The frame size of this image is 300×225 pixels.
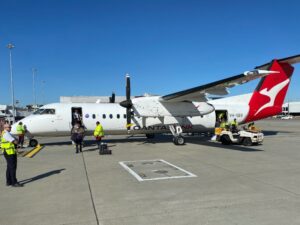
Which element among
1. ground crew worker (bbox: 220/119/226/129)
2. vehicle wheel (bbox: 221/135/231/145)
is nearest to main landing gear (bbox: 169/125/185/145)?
vehicle wheel (bbox: 221/135/231/145)

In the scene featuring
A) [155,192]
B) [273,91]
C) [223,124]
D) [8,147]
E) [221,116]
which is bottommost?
[155,192]

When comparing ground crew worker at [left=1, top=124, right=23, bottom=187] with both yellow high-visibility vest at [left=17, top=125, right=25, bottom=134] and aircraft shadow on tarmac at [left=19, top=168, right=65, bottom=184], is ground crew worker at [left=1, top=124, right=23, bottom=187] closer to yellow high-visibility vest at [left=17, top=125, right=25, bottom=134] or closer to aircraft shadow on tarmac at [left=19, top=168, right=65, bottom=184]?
aircraft shadow on tarmac at [left=19, top=168, right=65, bottom=184]

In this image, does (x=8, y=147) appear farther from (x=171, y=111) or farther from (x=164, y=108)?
(x=171, y=111)

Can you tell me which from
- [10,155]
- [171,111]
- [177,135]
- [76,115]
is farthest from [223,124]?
[10,155]

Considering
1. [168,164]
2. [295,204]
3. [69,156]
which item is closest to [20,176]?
[69,156]

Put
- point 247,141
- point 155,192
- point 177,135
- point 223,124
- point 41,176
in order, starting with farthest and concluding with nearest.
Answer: point 223,124
point 177,135
point 247,141
point 41,176
point 155,192

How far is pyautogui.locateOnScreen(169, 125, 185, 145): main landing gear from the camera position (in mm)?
17969

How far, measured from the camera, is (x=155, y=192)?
7227mm

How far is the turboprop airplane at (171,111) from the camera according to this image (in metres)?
17.6

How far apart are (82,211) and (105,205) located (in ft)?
1.85

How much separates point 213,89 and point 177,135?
12.6ft

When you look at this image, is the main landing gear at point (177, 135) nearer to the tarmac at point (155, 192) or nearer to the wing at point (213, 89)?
the wing at point (213, 89)

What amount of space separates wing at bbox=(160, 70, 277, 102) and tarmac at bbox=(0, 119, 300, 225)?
14.2ft

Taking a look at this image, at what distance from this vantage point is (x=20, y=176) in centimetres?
940
